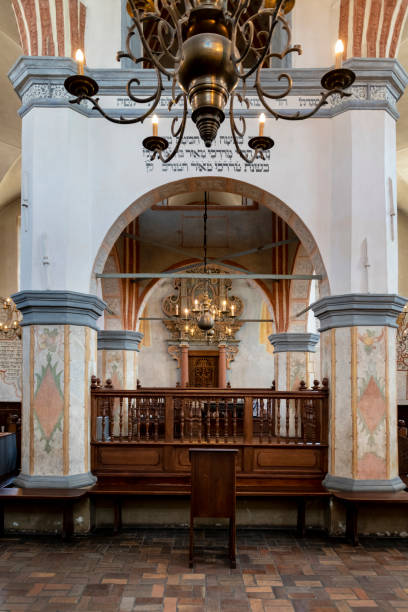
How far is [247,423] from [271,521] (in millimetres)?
1074

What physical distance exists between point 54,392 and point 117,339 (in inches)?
174

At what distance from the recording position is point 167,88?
19.9 ft

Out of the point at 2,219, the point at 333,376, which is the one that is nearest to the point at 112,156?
the point at 333,376

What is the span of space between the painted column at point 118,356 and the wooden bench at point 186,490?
4.01 m

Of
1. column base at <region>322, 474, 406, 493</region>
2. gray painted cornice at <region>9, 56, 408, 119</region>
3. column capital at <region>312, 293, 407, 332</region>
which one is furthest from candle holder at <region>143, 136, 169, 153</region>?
column base at <region>322, 474, 406, 493</region>

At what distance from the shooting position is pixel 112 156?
20.5 feet

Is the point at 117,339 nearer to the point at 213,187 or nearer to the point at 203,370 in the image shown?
the point at 213,187

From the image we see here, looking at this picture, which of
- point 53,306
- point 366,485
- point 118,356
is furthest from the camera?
point 118,356

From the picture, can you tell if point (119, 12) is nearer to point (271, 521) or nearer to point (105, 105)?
point (105, 105)

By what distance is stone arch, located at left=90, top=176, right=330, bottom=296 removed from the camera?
246 inches

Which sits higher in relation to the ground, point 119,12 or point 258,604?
point 119,12

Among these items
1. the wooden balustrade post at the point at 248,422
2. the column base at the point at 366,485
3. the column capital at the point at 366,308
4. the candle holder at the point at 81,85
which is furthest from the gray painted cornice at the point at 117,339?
the candle holder at the point at 81,85

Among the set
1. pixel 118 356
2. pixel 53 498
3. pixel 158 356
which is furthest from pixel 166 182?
pixel 158 356

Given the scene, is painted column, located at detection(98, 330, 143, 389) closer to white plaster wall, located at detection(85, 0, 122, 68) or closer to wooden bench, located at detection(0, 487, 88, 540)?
wooden bench, located at detection(0, 487, 88, 540)
